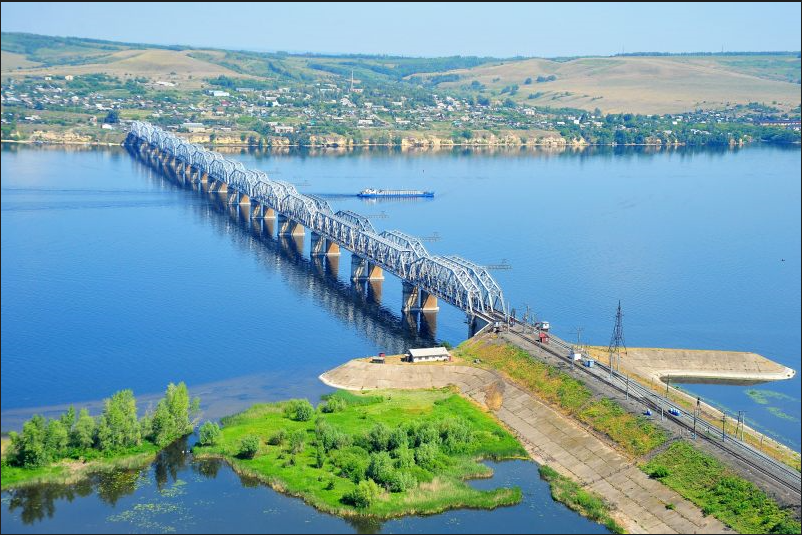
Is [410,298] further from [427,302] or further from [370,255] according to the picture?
[370,255]

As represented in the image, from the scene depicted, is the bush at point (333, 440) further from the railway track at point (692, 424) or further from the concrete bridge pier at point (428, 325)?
the concrete bridge pier at point (428, 325)

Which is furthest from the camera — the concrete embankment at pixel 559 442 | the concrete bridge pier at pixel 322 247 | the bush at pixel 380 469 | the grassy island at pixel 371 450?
the concrete bridge pier at pixel 322 247

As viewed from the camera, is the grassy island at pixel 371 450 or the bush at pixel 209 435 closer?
the grassy island at pixel 371 450

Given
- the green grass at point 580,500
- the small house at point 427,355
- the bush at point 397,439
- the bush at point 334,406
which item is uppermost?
the small house at point 427,355

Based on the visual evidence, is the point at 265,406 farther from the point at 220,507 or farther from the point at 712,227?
the point at 712,227

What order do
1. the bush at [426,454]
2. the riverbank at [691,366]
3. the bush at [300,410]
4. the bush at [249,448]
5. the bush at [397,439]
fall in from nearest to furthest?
the bush at [426,454] < the bush at [397,439] < the bush at [249,448] < the bush at [300,410] < the riverbank at [691,366]

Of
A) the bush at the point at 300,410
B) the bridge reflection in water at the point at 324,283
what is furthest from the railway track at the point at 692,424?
the bush at the point at 300,410

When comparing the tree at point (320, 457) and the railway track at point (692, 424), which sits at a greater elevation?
the railway track at point (692, 424)
